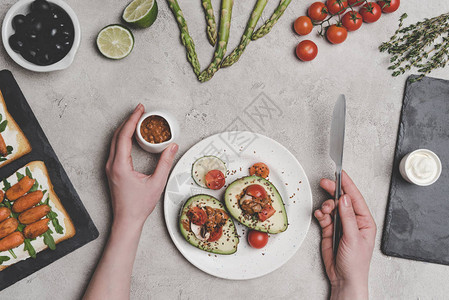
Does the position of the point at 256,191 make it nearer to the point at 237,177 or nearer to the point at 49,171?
the point at 237,177

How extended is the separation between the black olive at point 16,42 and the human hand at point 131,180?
661 millimetres

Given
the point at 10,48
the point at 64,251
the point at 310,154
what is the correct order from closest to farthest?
the point at 10,48 → the point at 64,251 → the point at 310,154

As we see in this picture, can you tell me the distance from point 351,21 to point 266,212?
4.09 ft

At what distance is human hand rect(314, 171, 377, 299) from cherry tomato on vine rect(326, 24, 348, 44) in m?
0.80

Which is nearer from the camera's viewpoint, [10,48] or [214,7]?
[10,48]

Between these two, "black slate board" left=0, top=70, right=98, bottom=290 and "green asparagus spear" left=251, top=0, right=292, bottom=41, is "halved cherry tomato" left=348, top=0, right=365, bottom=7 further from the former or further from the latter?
"black slate board" left=0, top=70, right=98, bottom=290

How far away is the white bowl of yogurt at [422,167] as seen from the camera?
2129mm

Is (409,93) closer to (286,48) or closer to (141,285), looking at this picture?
(286,48)

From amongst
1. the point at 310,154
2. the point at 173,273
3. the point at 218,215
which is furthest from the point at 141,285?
the point at 310,154

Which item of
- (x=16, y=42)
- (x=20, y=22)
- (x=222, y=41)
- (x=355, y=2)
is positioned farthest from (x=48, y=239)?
(x=355, y=2)

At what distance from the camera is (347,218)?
2.02 meters

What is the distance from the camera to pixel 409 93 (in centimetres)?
228

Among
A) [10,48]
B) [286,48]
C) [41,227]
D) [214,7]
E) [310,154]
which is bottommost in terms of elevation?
[310,154]

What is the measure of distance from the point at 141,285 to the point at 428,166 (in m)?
1.81
